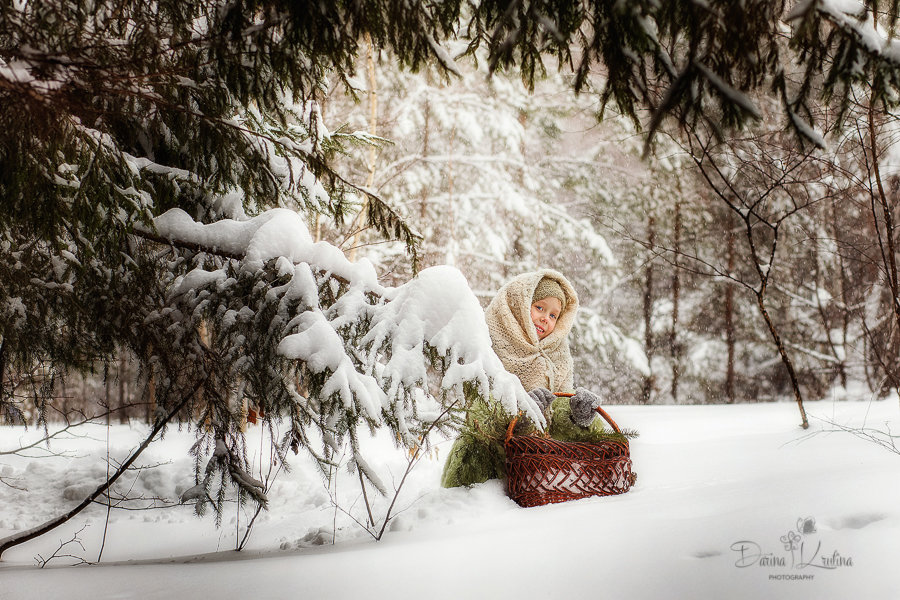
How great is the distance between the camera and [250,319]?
266 centimetres

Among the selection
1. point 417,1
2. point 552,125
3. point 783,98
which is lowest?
→ point 783,98

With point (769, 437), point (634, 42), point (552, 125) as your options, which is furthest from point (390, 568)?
point (552, 125)

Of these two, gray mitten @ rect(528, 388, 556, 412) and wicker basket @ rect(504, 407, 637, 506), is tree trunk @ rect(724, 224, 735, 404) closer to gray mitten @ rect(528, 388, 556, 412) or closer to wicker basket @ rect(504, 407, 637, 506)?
gray mitten @ rect(528, 388, 556, 412)

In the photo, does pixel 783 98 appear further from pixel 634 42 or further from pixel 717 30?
pixel 634 42

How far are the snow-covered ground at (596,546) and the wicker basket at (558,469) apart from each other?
125mm

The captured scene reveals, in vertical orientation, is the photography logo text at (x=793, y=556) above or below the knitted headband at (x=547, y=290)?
below

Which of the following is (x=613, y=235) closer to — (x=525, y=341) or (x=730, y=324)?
(x=730, y=324)

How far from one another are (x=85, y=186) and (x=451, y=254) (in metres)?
6.78

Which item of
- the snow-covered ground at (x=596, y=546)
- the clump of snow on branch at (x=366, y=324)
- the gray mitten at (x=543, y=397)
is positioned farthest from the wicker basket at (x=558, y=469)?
the clump of snow on branch at (x=366, y=324)

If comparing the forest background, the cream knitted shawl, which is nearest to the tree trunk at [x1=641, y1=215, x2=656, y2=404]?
the forest background

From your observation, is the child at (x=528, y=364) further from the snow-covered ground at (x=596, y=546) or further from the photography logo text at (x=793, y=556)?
the photography logo text at (x=793, y=556)

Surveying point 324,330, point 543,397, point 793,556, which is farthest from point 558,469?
point 324,330

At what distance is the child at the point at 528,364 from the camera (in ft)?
12.0

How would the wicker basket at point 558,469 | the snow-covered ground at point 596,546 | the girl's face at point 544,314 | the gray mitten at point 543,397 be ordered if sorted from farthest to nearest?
the girl's face at point 544,314, the gray mitten at point 543,397, the wicker basket at point 558,469, the snow-covered ground at point 596,546
